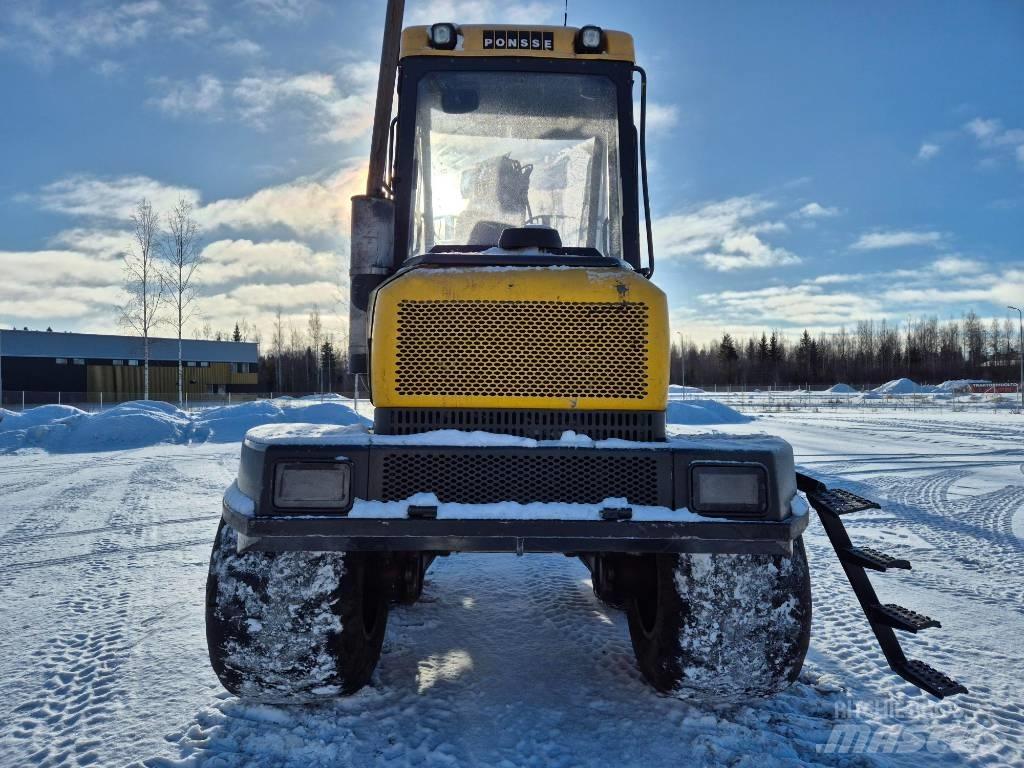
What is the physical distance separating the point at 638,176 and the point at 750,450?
192 centimetres

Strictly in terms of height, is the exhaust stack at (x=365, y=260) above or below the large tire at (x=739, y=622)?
above

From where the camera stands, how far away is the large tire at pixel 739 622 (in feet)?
8.56

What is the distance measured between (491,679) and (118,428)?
14.2 meters

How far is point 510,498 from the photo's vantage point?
2.42 m

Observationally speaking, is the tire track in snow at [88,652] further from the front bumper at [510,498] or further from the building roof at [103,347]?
the building roof at [103,347]

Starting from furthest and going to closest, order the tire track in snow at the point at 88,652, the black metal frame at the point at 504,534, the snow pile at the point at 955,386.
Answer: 1. the snow pile at the point at 955,386
2. the tire track in snow at the point at 88,652
3. the black metal frame at the point at 504,534

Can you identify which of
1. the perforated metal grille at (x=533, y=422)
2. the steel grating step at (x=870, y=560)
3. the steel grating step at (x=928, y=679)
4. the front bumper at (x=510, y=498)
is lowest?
the steel grating step at (x=928, y=679)

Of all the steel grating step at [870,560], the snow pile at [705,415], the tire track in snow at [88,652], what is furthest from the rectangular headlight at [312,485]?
the snow pile at [705,415]

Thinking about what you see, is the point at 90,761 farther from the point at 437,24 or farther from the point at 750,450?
the point at 437,24

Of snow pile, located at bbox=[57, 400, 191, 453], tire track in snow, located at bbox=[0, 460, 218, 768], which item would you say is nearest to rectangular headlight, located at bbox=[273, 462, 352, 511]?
tire track in snow, located at bbox=[0, 460, 218, 768]

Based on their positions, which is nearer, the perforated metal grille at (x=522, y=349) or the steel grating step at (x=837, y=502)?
the perforated metal grille at (x=522, y=349)

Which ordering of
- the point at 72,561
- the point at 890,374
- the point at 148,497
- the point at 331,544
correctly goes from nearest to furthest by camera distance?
1. the point at 331,544
2. the point at 72,561
3. the point at 148,497
4. the point at 890,374

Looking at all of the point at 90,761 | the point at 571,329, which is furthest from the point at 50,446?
the point at 571,329

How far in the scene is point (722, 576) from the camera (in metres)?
2.62
